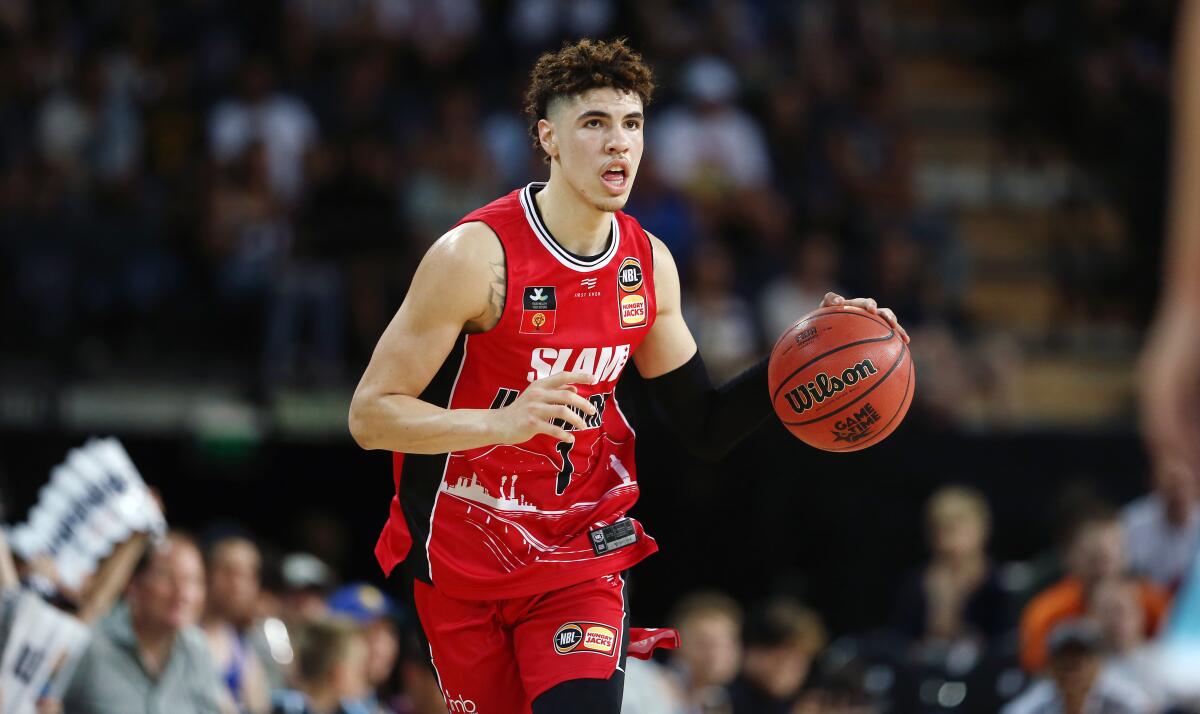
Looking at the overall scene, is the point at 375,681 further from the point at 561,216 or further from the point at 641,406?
the point at 561,216

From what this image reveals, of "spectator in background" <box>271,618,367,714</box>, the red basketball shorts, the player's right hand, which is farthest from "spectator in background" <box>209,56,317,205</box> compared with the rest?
the player's right hand

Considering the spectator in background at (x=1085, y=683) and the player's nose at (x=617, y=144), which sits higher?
the player's nose at (x=617, y=144)

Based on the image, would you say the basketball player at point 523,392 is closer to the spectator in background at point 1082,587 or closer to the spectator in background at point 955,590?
the spectator in background at point 1082,587

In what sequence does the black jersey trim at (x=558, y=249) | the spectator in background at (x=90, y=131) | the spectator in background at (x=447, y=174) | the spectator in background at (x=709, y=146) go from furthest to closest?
the spectator in background at (x=709, y=146)
the spectator in background at (x=447, y=174)
the spectator in background at (x=90, y=131)
the black jersey trim at (x=558, y=249)

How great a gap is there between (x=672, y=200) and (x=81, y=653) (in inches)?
279

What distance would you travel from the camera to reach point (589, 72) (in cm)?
530

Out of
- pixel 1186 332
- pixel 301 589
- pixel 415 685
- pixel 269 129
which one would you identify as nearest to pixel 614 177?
pixel 1186 332

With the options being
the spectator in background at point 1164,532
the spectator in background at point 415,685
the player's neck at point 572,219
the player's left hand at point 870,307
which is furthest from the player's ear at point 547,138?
the spectator in background at point 1164,532

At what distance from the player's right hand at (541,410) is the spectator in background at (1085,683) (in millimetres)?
4671

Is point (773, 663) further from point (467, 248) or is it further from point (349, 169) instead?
point (349, 169)

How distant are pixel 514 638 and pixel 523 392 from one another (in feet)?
2.63

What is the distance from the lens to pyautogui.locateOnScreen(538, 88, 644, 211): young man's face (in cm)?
523

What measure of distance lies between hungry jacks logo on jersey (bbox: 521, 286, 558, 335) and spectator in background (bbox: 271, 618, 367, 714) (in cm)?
289

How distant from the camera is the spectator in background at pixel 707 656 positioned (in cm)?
943
